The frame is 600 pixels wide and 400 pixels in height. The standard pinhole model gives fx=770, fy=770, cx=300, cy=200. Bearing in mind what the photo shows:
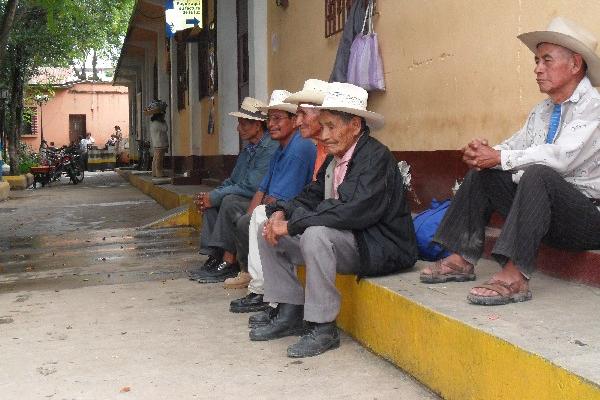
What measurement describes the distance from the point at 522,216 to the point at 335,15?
4.86 meters

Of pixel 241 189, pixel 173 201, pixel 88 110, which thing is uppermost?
pixel 88 110

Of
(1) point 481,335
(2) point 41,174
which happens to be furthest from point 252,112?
(2) point 41,174

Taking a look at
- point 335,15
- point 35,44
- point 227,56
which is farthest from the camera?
point 35,44

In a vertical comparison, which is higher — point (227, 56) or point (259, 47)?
point (227, 56)

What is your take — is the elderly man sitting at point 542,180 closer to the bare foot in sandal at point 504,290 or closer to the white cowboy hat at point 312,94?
the bare foot in sandal at point 504,290

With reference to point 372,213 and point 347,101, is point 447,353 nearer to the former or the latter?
point 372,213

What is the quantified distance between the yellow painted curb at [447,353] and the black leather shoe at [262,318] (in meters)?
0.41

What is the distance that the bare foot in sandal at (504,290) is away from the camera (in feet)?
10.9

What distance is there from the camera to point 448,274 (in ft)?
13.0

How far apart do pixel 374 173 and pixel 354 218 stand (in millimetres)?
260

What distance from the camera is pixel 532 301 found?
3443 millimetres

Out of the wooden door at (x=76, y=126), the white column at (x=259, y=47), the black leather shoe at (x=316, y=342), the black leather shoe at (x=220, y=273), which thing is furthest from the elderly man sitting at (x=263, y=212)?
the wooden door at (x=76, y=126)

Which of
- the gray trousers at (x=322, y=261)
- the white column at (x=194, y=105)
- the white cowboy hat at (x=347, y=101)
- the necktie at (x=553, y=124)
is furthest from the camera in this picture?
the white column at (x=194, y=105)

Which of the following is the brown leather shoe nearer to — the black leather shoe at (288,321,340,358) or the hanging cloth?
the black leather shoe at (288,321,340,358)
